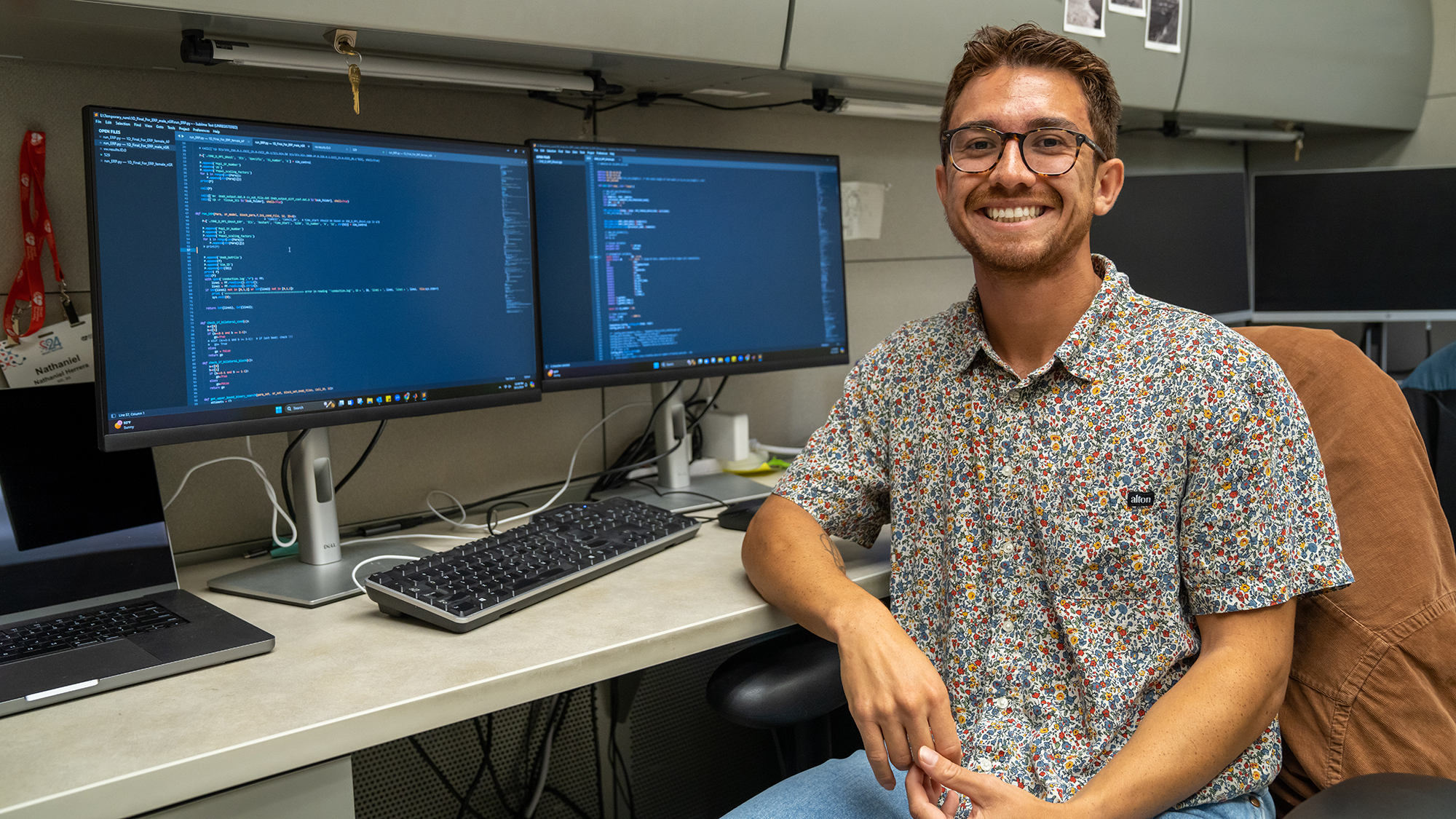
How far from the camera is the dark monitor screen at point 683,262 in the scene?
4.79 ft

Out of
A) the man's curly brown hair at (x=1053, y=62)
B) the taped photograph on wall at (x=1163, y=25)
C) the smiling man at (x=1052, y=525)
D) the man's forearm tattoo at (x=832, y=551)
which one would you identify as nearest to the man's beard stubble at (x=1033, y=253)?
the smiling man at (x=1052, y=525)

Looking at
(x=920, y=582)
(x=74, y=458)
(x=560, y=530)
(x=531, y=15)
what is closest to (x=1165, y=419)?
(x=920, y=582)

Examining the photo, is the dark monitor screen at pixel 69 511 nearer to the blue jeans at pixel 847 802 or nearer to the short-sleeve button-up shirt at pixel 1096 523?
the blue jeans at pixel 847 802

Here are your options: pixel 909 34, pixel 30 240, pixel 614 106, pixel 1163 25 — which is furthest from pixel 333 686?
pixel 1163 25

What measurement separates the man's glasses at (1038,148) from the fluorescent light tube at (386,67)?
0.60 metres

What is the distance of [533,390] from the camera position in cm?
142

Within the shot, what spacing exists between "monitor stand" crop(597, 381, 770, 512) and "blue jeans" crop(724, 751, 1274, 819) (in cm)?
58

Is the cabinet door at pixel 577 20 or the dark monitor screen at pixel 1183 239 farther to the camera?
the dark monitor screen at pixel 1183 239

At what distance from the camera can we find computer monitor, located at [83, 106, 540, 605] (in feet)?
3.49

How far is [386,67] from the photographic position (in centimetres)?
125

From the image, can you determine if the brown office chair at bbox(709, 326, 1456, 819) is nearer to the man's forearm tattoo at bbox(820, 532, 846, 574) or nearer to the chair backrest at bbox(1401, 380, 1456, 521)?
the man's forearm tattoo at bbox(820, 532, 846, 574)

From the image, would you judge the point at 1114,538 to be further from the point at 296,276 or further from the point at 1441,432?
the point at 296,276

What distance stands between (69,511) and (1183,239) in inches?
83.9

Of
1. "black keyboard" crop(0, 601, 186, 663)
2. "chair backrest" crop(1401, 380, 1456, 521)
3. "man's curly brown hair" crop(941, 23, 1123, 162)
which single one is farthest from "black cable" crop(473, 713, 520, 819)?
"chair backrest" crop(1401, 380, 1456, 521)
